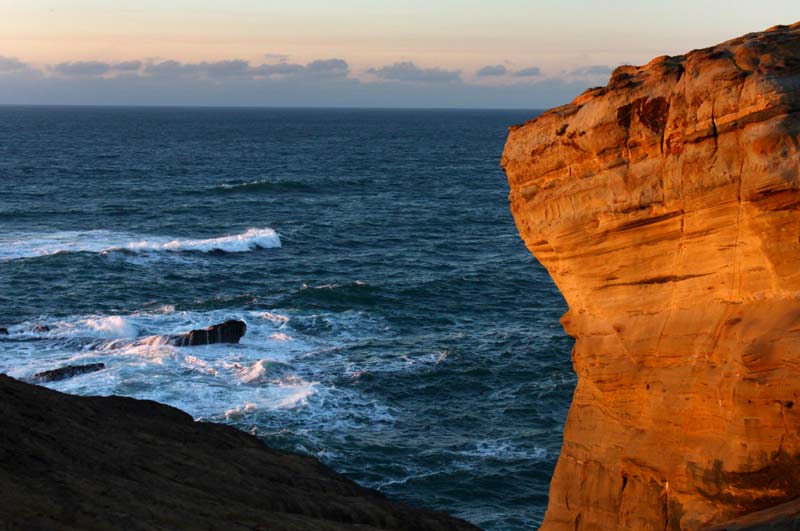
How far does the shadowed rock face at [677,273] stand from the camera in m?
13.7

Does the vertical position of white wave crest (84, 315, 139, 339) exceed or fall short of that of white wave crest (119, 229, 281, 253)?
it falls short

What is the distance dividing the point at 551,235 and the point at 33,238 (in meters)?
59.1

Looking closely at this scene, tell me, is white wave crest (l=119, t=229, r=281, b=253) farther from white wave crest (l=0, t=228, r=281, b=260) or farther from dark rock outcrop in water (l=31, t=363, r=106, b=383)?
dark rock outcrop in water (l=31, t=363, r=106, b=383)

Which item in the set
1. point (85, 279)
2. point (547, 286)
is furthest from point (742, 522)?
point (85, 279)

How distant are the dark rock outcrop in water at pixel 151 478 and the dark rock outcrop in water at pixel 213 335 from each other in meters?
18.8

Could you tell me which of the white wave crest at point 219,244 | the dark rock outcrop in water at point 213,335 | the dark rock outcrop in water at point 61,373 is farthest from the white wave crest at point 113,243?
the dark rock outcrop in water at point 61,373

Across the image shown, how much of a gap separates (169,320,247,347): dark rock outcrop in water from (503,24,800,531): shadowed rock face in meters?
28.1

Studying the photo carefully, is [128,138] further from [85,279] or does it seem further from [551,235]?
[551,235]

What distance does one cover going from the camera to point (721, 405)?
14.2m

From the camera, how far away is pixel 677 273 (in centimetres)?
1484

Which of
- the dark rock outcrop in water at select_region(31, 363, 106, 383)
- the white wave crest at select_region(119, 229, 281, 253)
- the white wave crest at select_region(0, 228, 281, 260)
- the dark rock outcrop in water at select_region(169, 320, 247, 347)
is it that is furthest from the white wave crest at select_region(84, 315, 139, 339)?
the white wave crest at select_region(119, 229, 281, 253)

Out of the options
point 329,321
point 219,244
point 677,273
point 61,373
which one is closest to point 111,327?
point 61,373

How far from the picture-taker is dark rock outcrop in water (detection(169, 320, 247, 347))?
4253cm

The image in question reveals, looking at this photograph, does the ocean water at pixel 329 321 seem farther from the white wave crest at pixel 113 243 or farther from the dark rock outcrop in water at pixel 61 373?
the dark rock outcrop in water at pixel 61 373
